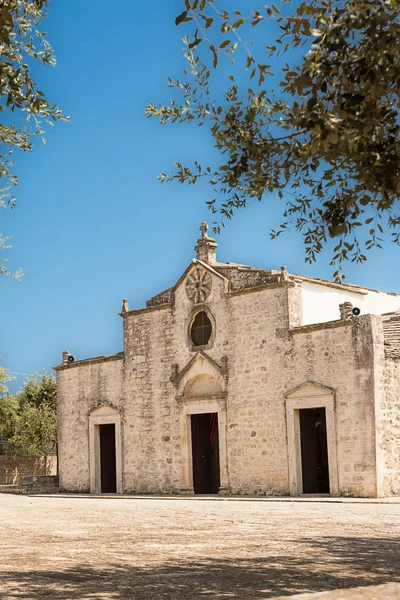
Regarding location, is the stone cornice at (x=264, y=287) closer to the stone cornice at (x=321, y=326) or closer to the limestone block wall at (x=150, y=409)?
the stone cornice at (x=321, y=326)

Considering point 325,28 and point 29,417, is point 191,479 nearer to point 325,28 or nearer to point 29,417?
point 29,417

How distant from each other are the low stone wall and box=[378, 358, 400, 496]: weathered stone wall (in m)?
21.5

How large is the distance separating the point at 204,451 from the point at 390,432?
6.81 m

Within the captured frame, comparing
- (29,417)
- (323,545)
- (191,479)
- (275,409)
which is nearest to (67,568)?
(323,545)

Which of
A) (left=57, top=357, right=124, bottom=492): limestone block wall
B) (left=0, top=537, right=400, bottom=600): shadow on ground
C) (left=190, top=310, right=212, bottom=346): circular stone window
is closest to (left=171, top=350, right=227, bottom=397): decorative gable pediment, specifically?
(left=190, top=310, right=212, bottom=346): circular stone window

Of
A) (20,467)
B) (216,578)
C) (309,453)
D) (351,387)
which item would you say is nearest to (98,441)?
(309,453)

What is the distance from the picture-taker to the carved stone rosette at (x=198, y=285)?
26.2 metres

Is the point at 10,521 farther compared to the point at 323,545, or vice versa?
the point at 10,521

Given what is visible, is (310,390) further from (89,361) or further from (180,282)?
(89,361)

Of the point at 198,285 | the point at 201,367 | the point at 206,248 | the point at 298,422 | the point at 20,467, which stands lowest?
the point at 20,467

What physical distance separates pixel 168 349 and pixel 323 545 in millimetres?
17407

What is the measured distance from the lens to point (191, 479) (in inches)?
1028

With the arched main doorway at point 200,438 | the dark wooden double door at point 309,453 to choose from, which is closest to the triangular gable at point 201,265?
the arched main doorway at point 200,438

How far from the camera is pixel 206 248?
26672mm
